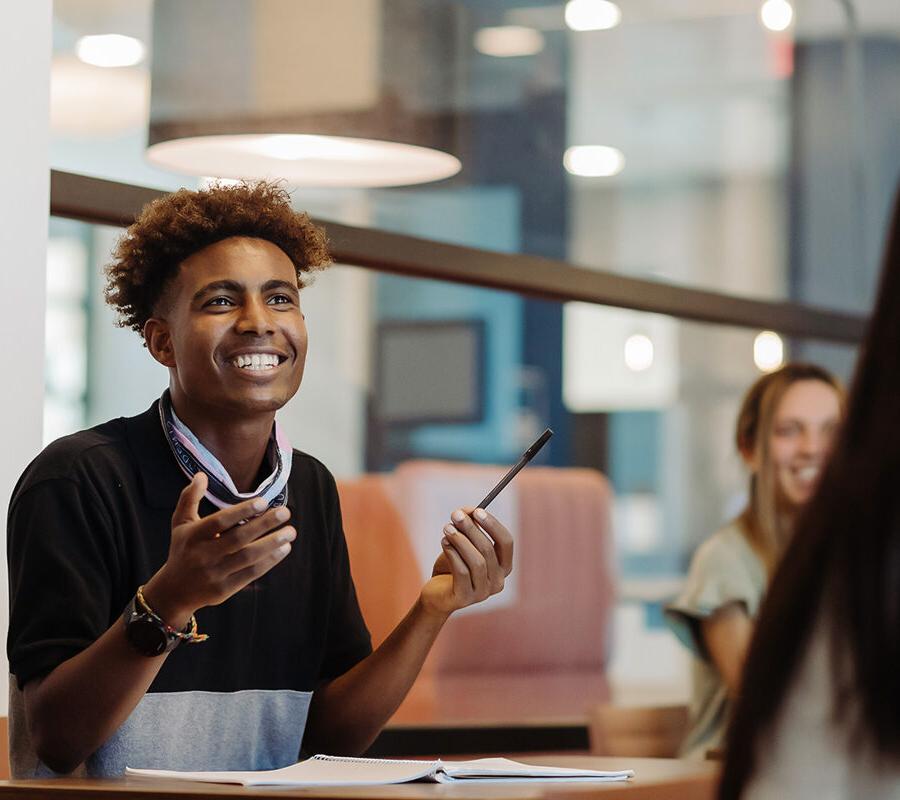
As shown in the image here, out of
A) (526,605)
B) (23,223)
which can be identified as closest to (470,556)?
(23,223)

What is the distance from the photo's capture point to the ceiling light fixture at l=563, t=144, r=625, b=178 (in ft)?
12.8

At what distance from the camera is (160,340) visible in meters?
1.78

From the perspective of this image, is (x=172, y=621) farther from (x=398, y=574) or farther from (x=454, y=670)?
(x=454, y=670)

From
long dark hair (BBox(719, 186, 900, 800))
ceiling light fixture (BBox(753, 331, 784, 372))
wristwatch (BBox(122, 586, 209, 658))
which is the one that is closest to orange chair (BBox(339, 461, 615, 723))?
ceiling light fixture (BBox(753, 331, 784, 372))

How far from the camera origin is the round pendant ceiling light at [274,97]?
255cm

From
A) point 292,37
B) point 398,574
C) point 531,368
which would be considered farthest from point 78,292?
point 531,368

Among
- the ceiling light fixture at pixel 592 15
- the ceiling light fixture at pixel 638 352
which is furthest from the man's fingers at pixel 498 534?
the ceiling light fixture at pixel 592 15

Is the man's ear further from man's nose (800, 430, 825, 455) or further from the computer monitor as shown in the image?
the computer monitor

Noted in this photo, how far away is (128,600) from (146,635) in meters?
0.23

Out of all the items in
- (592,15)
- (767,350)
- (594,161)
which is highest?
(592,15)

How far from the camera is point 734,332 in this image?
418 cm

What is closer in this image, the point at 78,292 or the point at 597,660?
the point at 78,292

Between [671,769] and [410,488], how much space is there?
1.79 metres

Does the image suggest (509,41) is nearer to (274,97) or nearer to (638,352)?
(638,352)
